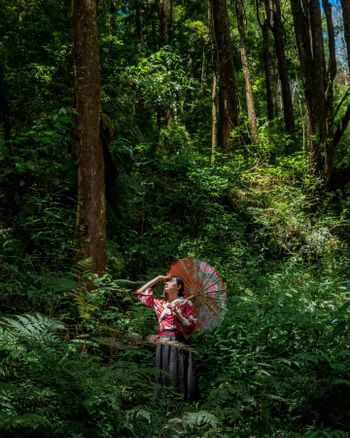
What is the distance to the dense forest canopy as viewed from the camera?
13.8 ft

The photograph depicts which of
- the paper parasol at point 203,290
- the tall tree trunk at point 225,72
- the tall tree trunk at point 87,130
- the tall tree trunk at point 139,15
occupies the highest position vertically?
the tall tree trunk at point 139,15

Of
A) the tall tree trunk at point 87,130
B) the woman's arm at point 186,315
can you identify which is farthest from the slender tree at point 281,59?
the woman's arm at point 186,315

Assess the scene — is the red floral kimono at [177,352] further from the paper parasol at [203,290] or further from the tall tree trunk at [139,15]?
the tall tree trunk at [139,15]

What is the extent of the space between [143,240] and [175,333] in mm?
4250

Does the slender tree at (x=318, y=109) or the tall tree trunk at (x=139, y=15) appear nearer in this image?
the slender tree at (x=318, y=109)

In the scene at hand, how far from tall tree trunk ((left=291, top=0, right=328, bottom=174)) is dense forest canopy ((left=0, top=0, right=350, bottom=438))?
4 centimetres

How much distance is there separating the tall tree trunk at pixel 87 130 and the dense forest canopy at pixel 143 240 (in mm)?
20

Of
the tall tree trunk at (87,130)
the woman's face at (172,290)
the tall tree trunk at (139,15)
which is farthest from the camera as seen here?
the tall tree trunk at (139,15)

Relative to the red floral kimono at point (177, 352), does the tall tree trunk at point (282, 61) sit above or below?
above

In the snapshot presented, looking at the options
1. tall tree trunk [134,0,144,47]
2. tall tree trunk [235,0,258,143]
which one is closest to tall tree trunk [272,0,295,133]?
tall tree trunk [235,0,258,143]

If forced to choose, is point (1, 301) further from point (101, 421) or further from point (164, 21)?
point (164, 21)

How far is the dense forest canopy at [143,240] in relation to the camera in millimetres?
4203

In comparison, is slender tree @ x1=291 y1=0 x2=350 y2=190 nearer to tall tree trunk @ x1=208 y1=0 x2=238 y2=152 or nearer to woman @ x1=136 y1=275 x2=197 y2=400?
tall tree trunk @ x1=208 y1=0 x2=238 y2=152

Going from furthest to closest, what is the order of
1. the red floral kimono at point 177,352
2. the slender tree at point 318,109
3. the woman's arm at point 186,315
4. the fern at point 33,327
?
the slender tree at point 318,109, the woman's arm at point 186,315, the red floral kimono at point 177,352, the fern at point 33,327
